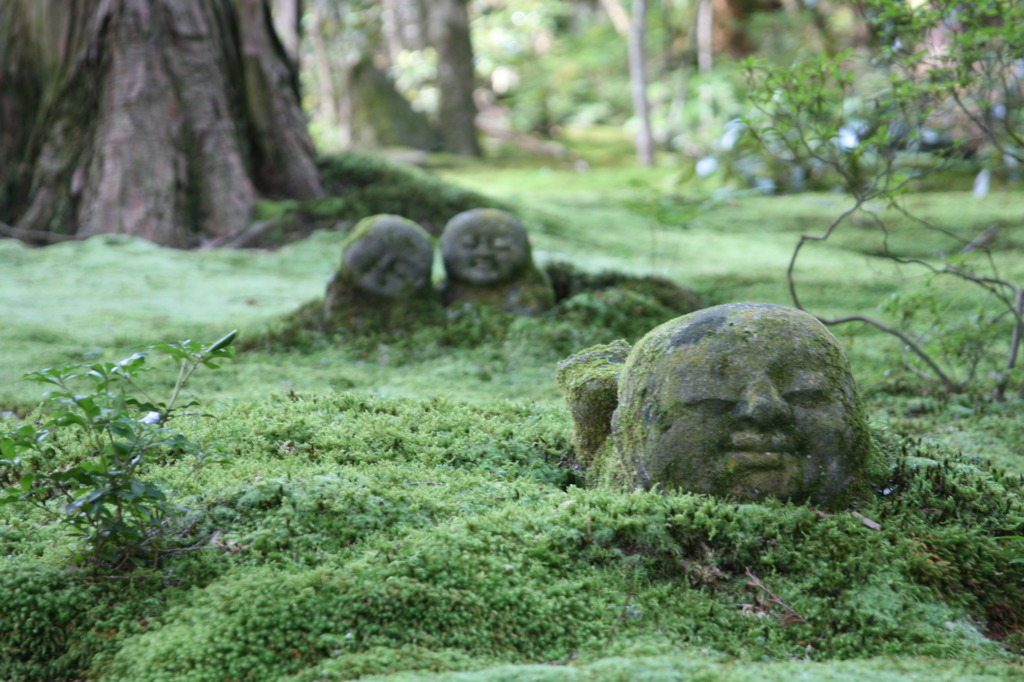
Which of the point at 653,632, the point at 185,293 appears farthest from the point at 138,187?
the point at 653,632

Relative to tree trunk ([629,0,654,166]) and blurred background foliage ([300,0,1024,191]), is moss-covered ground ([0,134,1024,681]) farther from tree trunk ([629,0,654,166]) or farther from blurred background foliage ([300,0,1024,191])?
tree trunk ([629,0,654,166])

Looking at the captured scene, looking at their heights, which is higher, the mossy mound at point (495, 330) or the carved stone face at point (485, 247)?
the carved stone face at point (485, 247)

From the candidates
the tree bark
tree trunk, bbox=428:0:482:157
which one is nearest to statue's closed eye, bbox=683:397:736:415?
tree trunk, bbox=428:0:482:157

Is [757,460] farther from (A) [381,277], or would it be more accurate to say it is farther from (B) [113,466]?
(A) [381,277]

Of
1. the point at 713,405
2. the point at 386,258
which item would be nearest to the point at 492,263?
the point at 386,258

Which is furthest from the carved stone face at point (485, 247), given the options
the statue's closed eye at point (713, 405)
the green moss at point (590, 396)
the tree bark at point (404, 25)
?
the tree bark at point (404, 25)

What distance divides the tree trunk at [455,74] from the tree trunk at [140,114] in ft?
22.4

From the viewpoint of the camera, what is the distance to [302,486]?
3.39 meters

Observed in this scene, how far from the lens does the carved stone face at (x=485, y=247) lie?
6.72m

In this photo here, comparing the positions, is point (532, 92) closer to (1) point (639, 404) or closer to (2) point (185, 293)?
(2) point (185, 293)

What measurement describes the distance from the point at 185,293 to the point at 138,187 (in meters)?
2.21

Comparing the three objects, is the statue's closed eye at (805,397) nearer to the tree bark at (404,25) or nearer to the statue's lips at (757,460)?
the statue's lips at (757,460)

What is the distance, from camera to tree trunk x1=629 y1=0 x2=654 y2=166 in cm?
1503

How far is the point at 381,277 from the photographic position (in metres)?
6.59
